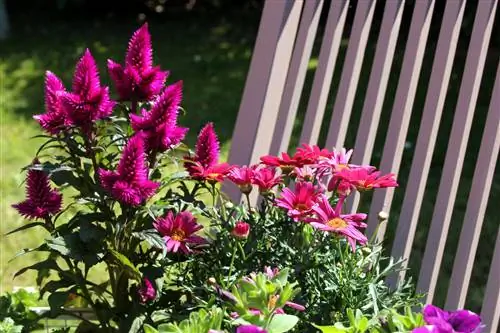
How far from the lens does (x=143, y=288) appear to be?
1959 millimetres

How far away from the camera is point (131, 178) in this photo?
1.73 meters

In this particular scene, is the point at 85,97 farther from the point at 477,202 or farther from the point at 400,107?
the point at 477,202

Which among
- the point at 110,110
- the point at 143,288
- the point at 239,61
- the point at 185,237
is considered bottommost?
the point at 143,288

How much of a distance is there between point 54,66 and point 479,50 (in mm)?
5264

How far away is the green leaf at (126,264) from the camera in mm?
1834

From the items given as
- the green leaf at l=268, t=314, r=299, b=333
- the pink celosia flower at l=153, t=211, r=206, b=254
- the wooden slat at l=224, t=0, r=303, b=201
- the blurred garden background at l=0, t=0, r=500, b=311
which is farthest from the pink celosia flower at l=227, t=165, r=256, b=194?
the blurred garden background at l=0, t=0, r=500, b=311

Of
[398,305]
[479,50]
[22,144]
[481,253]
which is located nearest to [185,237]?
[398,305]

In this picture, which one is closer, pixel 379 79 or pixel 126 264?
pixel 126 264

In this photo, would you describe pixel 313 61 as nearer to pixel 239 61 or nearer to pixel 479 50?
pixel 239 61

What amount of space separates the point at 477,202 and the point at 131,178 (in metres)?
0.93

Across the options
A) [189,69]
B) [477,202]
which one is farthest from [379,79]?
[189,69]

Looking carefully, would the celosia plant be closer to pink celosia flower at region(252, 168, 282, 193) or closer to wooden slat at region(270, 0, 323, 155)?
pink celosia flower at region(252, 168, 282, 193)

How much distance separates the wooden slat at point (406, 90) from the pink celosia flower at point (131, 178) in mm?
726

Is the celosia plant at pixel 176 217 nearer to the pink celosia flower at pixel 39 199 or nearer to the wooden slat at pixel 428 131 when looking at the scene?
the pink celosia flower at pixel 39 199
